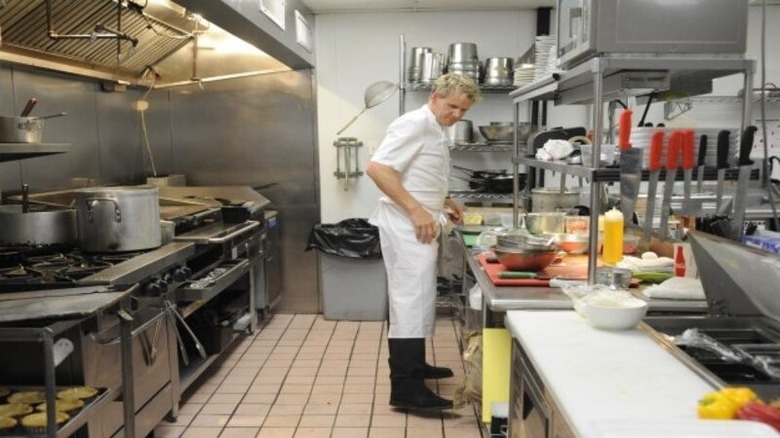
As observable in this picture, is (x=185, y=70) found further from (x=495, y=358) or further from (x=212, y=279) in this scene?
(x=495, y=358)

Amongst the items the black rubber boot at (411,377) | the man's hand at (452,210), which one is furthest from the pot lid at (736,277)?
the man's hand at (452,210)

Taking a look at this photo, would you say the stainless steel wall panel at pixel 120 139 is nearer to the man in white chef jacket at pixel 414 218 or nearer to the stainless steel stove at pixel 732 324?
the man in white chef jacket at pixel 414 218

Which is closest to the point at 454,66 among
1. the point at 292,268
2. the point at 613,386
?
the point at 292,268

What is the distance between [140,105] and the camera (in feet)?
15.0

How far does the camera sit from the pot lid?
1555 mm

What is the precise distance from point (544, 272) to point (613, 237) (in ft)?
0.99

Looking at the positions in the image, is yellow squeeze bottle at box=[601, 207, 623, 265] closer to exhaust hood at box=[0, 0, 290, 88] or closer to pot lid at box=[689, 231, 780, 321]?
pot lid at box=[689, 231, 780, 321]

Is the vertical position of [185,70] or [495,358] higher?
[185,70]

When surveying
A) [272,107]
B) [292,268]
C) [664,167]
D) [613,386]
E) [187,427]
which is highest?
[272,107]

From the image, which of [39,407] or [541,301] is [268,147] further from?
[541,301]

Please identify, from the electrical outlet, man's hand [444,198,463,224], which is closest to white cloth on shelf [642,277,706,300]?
man's hand [444,198,463,224]

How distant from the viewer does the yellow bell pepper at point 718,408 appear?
110 cm

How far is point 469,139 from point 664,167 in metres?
2.72

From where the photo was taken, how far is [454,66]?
442cm
